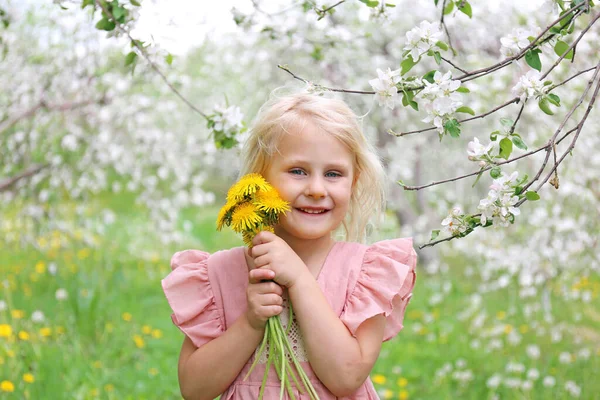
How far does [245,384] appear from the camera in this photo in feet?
5.01

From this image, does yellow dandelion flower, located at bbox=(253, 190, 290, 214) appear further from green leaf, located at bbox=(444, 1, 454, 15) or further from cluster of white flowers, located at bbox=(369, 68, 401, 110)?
green leaf, located at bbox=(444, 1, 454, 15)

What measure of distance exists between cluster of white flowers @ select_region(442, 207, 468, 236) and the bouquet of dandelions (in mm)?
334

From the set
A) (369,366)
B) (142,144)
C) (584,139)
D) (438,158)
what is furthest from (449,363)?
(438,158)

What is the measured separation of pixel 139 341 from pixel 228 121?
6.41ft

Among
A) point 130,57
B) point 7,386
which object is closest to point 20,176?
point 7,386

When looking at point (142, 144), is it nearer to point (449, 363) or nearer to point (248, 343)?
point (449, 363)

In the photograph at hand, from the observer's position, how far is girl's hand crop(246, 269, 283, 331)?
1.44 m

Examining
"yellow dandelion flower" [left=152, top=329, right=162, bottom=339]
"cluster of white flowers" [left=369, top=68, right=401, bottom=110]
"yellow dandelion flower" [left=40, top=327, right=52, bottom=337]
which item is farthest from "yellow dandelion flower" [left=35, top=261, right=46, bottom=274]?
"cluster of white flowers" [left=369, top=68, right=401, bottom=110]

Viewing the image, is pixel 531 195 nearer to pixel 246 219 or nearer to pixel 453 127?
pixel 453 127

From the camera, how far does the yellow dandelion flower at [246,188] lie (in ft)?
4.83

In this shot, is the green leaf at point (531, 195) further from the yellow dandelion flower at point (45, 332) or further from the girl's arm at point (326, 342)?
the yellow dandelion flower at point (45, 332)

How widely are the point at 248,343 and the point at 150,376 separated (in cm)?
203

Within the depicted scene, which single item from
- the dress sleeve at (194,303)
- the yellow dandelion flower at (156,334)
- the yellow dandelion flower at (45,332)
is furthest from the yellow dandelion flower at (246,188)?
the yellow dandelion flower at (156,334)

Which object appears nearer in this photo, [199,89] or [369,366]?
[369,366]
